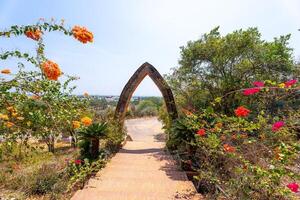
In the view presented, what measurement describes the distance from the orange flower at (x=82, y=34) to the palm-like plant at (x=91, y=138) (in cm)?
462

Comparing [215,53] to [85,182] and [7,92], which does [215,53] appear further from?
[7,92]

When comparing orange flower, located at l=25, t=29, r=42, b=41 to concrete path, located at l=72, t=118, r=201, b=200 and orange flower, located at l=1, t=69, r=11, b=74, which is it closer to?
orange flower, located at l=1, t=69, r=11, b=74

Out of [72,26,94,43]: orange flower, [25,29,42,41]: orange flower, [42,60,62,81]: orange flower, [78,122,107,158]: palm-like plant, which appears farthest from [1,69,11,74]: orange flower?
[78,122,107,158]: palm-like plant

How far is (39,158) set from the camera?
6281 millimetres

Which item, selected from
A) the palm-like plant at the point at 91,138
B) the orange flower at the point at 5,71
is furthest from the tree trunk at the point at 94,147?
the orange flower at the point at 5,71

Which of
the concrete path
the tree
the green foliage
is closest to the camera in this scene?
the concrete path

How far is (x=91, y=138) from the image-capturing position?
6934 mm

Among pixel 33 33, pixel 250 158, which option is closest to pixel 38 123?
pixel 33 33

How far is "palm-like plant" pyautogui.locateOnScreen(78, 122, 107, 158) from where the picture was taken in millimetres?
6934

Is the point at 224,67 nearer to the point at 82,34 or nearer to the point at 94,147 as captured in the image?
the point at 94,147

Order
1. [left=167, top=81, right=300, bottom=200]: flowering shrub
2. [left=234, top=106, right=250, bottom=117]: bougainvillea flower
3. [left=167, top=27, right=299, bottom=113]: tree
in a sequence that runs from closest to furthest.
→ 1. [left=167, top=81, right=300, bottom=200]: flowering shrub
2. [left=234, top=106, right=250, bottom=117]: bougainvillea flower
3. [left=167, top=27, right=299, bottom=113]: tree

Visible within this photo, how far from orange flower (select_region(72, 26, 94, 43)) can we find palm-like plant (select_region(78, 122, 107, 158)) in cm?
462

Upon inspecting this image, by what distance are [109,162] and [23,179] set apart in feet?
8.36

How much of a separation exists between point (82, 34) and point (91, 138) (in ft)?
15.7
